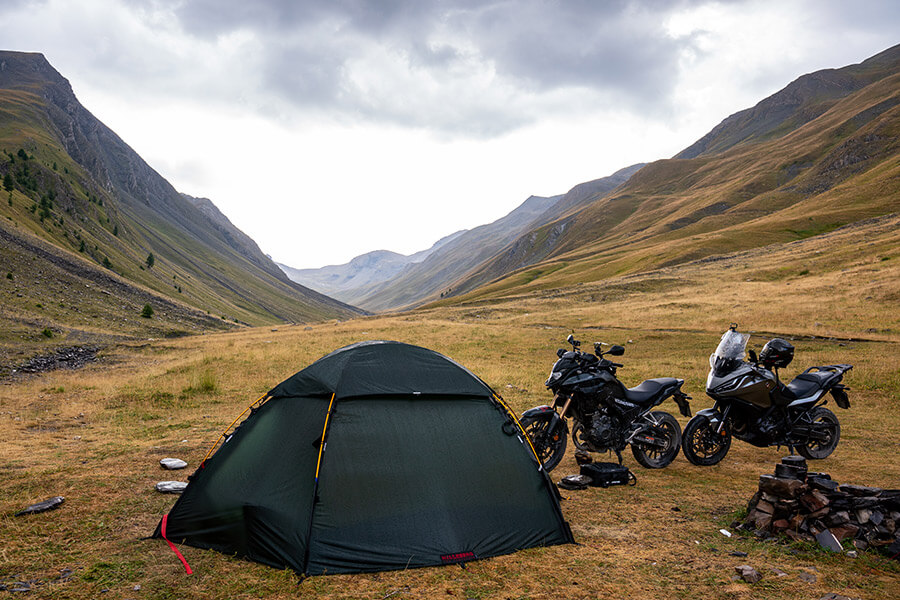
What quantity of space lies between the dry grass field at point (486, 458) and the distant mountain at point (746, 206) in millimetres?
60539

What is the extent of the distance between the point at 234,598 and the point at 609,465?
676 cm

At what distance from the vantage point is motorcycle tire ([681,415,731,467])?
32.6ft

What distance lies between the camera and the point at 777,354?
1027 centimetres

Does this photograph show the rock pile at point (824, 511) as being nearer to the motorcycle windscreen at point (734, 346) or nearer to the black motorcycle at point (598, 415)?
the black motorcycle at point (598, 415)

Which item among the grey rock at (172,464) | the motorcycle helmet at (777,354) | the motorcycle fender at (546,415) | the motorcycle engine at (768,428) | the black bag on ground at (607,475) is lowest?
the black bag on ground at (607,475)

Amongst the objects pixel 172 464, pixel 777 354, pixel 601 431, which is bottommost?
pixel 172 464

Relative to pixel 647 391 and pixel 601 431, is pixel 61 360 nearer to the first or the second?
pixel 601 431

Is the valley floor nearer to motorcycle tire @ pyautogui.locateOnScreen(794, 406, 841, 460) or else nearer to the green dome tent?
the green dome tent

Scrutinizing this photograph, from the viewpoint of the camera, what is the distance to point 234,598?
5078 mm

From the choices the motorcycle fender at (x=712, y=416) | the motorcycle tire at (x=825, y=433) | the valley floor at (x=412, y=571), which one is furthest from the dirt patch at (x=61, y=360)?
the motorcycle tire at (x=825, y=433)

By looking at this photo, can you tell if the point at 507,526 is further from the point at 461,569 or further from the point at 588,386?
the point at 588,386

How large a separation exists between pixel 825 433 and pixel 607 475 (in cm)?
547

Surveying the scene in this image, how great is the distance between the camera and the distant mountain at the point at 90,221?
7338cm

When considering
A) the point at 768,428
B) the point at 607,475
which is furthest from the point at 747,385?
the point at 607,475
